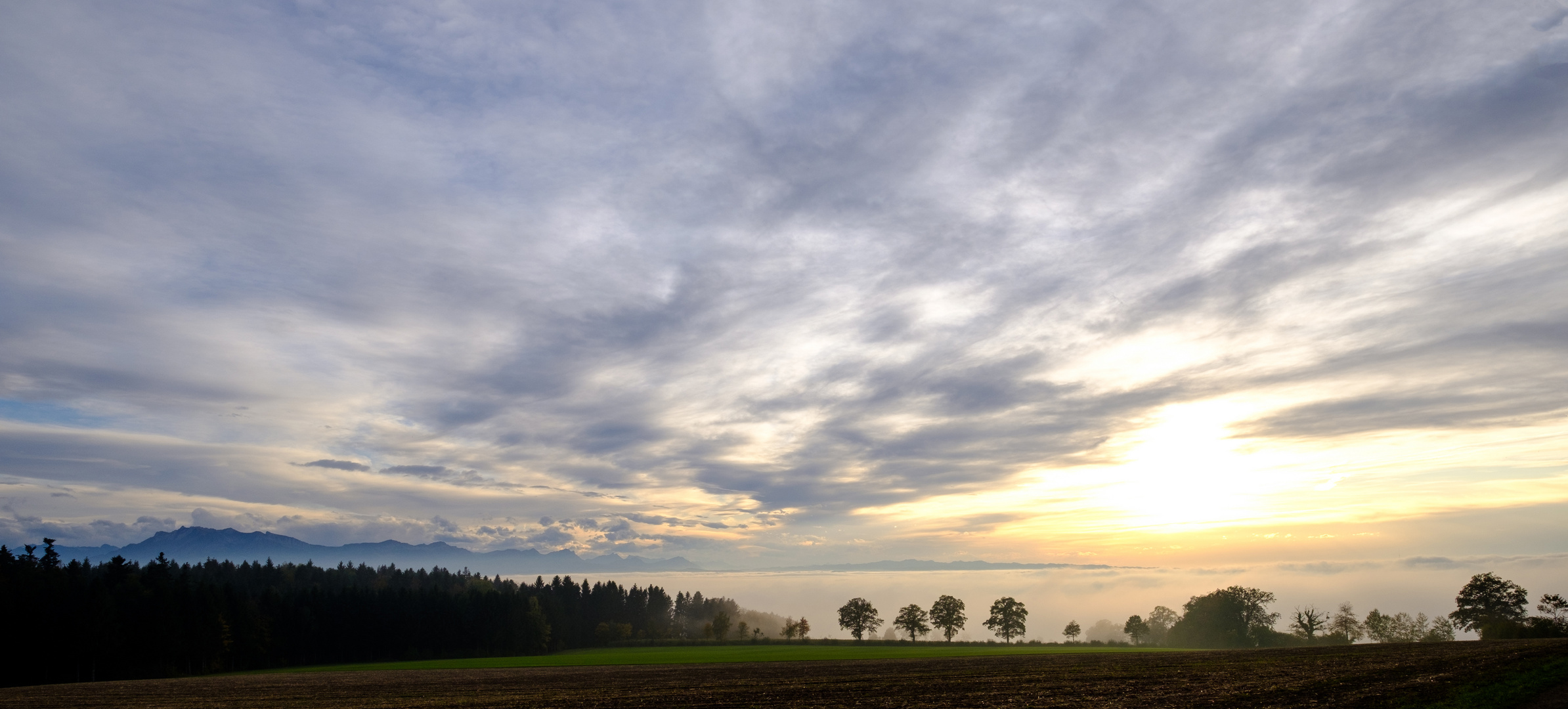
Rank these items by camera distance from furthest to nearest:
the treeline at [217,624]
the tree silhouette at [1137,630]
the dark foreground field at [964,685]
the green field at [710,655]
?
1. the tree silhouette at [1137,630]
2. the green field at [710,655]
3. the treeline at [217,624]
4. the dark foreground field at [964,685]

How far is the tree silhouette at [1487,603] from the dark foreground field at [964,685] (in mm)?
64459

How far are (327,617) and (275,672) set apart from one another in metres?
31.5

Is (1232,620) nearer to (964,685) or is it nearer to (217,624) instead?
(964,685)

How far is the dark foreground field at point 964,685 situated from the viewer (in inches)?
1396

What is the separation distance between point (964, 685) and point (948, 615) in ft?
477

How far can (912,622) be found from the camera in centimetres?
19138

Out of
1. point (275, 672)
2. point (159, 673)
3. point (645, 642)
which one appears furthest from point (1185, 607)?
point (159, 673)

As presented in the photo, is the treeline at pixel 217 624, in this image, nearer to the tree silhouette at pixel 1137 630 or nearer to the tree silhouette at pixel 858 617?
the tree silhouette at pixel 858 617

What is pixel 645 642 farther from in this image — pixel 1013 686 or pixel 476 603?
pixel 1013 686

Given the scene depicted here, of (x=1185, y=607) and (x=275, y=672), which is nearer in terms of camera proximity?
(x=275, y=672)

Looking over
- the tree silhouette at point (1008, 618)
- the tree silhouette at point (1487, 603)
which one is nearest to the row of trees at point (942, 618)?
the tree silhouette at point (1008, 618)

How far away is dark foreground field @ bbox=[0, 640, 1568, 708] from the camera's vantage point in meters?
35.5

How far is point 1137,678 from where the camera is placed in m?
50.9

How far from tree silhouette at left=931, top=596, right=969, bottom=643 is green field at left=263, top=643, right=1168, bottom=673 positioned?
22.6 metres
